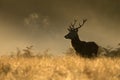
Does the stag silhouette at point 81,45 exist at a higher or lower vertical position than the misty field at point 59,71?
higher

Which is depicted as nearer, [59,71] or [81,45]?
[59,71]

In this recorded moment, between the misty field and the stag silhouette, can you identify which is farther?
the stag silhouette

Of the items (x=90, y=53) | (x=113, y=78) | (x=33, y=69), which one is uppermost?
(x=90, y=53)

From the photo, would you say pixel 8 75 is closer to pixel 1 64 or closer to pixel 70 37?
pixel 1 64

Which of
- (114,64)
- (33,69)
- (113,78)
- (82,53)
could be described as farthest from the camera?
(82,53)

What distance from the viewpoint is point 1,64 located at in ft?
40.5

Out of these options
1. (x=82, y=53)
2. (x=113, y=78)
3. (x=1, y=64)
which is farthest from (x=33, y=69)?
(x=82, y=53)

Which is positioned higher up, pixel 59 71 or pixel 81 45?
pixel 81 45

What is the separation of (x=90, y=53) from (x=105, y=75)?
884cm

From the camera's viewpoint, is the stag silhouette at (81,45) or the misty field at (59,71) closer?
the misty field at (59,71)

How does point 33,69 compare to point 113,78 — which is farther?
point 33,69

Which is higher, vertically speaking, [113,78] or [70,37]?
[70,37]

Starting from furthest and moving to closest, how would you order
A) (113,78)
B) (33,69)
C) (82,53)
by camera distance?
(82,53), (33,69), (113,78)

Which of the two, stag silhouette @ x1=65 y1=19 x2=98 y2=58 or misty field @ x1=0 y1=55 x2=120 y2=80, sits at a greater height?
stag silhouette @ x1=65 y1=19 x2=98 y2=58
